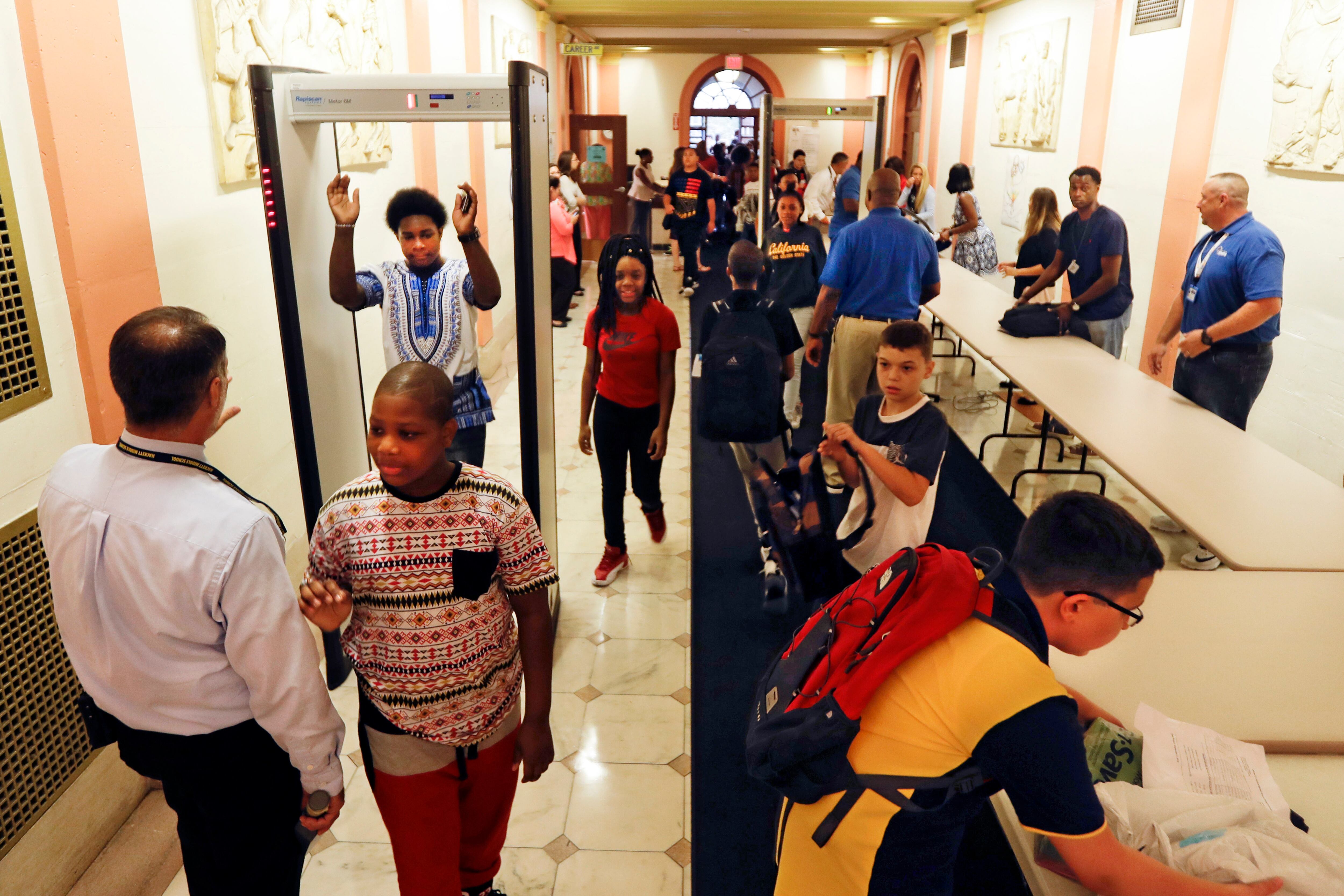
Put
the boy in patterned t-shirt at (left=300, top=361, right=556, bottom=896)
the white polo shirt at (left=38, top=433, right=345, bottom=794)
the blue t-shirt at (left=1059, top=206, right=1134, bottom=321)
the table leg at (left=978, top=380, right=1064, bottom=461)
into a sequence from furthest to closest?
1. the table leg at (left=978, top=380, right=1064, bottom=461)
2. the blue t-shirt at (left=1059, top=206, right=1134, bottom=321)
3. the boy in patterned t-shirt at (left=300, top=361, right=556, bottom=896)
4. the white polo shirt at (left=38, top=433, right=345, bottom=794)

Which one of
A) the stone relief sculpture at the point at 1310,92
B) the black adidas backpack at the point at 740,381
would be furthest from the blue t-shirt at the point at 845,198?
the black adidas backpack at the point at 740,381

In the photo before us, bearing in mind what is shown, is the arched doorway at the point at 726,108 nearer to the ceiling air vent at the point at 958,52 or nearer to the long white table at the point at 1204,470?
the ceiling air vent at the point at 958,52

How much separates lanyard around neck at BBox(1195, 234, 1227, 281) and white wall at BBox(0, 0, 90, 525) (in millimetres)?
4607

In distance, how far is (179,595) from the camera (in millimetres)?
1548

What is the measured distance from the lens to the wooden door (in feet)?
39.9

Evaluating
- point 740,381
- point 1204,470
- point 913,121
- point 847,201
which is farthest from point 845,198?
point 913,121

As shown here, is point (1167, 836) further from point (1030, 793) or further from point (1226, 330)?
point (1226, 330)

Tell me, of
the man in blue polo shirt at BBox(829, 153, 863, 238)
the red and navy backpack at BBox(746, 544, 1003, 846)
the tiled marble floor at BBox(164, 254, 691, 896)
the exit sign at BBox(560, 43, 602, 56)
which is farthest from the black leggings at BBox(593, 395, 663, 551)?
the exit sign at BBox(560, 43, 602, 56)

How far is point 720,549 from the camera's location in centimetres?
449

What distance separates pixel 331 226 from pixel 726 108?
16697 mm

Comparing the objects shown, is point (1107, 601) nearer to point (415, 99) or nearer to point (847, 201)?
point (415, 99)

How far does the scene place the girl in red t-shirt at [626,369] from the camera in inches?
142

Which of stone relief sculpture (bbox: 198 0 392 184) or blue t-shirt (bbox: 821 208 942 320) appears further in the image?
blue t-shirt (bbox: 821 208 942 320)

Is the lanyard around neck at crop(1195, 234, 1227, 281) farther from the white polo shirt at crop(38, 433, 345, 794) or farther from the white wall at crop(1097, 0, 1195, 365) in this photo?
the white polo shirt at crop(38, 433, 345, 794)
